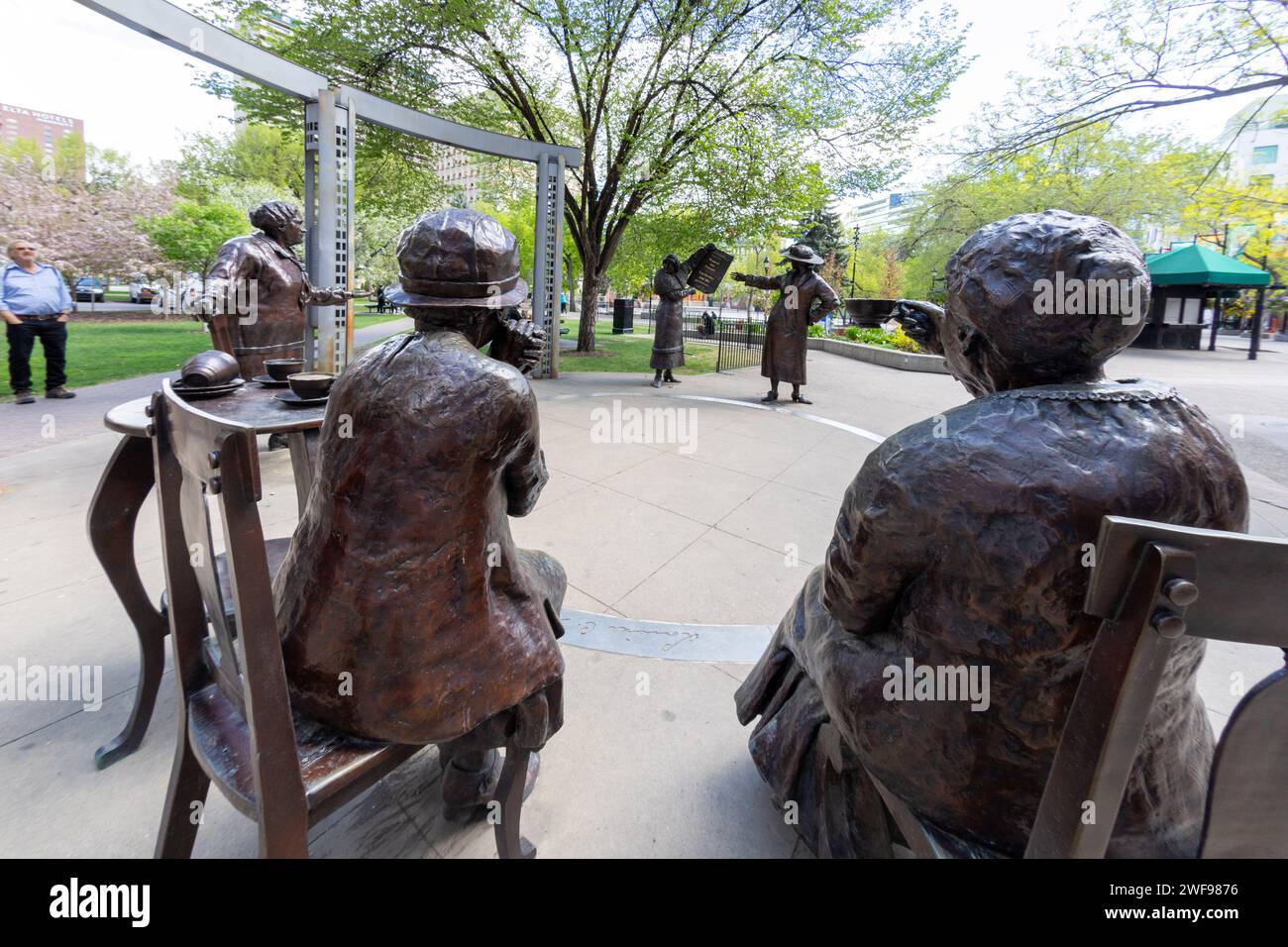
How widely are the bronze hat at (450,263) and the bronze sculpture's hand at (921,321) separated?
1142 millimetres

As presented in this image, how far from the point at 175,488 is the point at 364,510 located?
63cm

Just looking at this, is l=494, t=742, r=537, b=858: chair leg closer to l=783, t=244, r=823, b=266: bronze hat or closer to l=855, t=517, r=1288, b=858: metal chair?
l=855, t=517, r=1288, b=858: metal chair

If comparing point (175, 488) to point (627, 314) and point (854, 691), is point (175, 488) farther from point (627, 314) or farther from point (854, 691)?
point (627, 314)

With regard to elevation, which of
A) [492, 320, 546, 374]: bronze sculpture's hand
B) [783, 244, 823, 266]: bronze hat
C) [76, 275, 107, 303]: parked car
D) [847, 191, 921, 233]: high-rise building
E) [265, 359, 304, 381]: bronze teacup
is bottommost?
[265, 359, 304, 381]: bronze teacup

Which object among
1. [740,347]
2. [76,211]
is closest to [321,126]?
[740,347]

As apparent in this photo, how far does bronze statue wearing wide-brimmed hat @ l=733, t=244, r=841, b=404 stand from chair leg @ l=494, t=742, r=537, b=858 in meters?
7.81

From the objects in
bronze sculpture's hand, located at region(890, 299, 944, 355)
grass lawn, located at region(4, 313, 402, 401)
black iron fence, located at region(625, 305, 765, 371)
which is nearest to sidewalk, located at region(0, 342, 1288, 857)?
bronze sculpture's hand, located at region(890, 299, 944, 355)

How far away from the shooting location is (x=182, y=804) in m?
1.65

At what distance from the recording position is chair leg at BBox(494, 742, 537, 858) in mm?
1801

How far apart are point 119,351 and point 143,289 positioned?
1719cm

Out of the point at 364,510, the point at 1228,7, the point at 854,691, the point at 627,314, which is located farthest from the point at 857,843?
the point at 627,314

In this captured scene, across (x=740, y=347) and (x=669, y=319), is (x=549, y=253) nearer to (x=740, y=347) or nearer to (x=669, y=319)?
(x=669, y=319)

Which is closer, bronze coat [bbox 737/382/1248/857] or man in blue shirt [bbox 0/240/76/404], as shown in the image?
bronze coat [bbox 737/382/1248/857]

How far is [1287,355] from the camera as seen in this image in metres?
21.6
